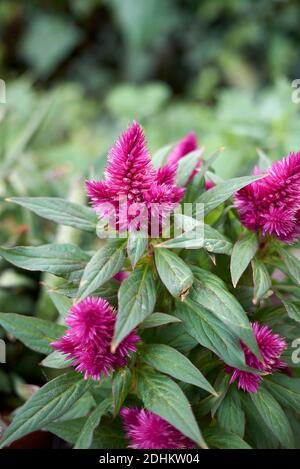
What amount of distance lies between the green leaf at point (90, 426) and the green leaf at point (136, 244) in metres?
0.21

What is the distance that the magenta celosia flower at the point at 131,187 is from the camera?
727 millimetres

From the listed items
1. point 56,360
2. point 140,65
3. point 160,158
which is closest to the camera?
point 56,360

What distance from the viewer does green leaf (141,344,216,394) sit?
2.35ft

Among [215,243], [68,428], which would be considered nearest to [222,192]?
[215,243]

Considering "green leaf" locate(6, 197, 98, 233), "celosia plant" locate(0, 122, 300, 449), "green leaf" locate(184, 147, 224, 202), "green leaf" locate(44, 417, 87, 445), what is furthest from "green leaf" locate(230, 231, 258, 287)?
"green leaf" locate(44, 417, 87, 445)

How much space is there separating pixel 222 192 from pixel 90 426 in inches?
13.9

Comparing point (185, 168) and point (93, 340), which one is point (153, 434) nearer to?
point (93, 340)

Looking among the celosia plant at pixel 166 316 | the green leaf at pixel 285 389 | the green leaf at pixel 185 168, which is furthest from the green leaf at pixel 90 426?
the green leaf at pixel 185 168

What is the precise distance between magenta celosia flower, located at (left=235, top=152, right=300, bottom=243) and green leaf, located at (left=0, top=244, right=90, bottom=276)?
24 cm

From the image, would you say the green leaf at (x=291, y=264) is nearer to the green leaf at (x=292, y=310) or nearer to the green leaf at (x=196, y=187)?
the green leaf at (x=292, y=310)

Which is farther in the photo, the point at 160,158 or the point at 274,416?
the point at 160,158

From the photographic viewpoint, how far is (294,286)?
36.1 inches

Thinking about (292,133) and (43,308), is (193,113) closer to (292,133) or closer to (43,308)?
(292,133)

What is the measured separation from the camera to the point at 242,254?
79 cm
